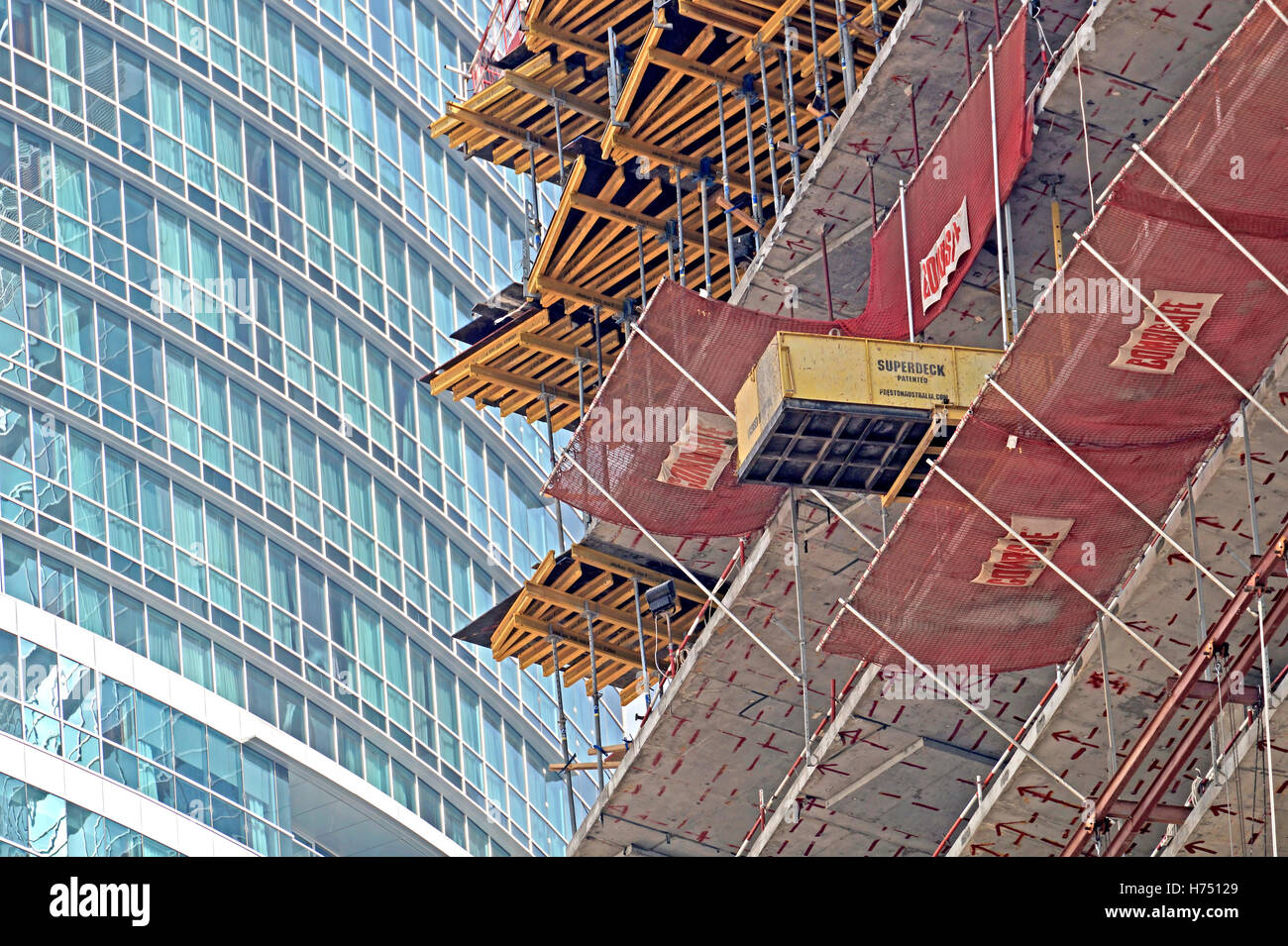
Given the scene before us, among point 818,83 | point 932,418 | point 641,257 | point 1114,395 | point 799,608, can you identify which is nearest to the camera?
point 1114,395

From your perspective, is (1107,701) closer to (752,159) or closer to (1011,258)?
(1011,258)

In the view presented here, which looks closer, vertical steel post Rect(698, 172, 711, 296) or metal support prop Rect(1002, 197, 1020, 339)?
metal support prop Rect(1002, 197, 1020, 339)

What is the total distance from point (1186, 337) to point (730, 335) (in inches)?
324

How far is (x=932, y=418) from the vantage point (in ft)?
101

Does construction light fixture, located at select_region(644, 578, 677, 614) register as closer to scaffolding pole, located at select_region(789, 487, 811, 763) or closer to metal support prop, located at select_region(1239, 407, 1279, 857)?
scaffolding pole, located at select_region(789, 487, 811, 763)

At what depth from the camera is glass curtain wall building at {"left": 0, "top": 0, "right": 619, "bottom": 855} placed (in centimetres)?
5100

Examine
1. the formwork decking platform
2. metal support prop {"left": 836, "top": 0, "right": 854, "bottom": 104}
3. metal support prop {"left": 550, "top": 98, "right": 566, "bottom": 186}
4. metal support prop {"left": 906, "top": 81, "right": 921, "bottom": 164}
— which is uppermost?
metal support prop {"left": 550, "top": 98, "right": 566, "bottom": 186}

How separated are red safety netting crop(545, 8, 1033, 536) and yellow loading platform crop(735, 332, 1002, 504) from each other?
153 centimetres

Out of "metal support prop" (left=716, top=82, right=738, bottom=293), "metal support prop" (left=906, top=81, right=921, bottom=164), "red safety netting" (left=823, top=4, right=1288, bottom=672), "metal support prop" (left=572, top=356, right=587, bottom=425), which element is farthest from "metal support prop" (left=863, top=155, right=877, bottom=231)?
"metal support prop" (left=572, top=356, right=587, bottom=425)

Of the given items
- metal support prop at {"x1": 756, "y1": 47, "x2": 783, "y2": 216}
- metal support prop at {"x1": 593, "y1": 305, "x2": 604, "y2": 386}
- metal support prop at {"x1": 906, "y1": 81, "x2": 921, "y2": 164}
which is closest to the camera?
metal support prop at {"x1": 906, "y1": 81, "x2": 921, "y2": 164}

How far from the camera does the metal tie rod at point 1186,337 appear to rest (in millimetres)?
26859

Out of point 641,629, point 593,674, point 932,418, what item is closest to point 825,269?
point 932,418

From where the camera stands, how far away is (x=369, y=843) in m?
57.5
